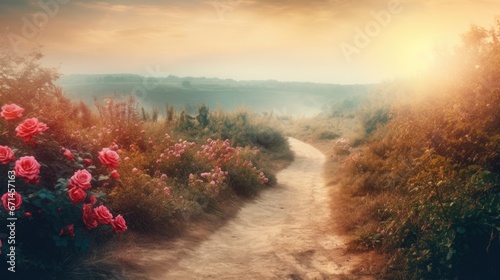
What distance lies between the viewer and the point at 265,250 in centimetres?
693

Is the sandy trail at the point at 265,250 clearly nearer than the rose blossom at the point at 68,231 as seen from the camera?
No

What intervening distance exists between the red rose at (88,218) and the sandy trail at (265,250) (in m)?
1.09

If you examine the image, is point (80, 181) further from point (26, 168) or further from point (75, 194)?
point (26, 168)

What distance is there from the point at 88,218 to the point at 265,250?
10.6 ft

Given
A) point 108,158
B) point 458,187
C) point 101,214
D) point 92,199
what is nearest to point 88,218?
point 101,214

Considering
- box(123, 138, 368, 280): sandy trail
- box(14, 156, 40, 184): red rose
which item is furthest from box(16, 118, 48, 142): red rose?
box(123, 138, 368, 280): sandy trail

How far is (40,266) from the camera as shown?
14.1 ft

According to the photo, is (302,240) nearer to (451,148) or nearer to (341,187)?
(451,148)

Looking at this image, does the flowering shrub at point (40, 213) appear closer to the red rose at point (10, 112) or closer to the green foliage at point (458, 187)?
the red rose at point (10, 112)

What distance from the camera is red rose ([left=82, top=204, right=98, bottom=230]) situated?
475 cm

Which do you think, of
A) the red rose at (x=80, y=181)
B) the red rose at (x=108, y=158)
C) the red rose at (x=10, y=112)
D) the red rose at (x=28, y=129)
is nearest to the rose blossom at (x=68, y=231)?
the red rose at (x=80, y=181)

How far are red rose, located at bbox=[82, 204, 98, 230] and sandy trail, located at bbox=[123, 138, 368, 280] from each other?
1.09 meters

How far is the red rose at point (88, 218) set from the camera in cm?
475

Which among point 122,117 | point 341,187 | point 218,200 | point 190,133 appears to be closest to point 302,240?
point 218,200
